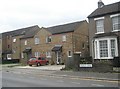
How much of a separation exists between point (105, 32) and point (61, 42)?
13674 millimetres

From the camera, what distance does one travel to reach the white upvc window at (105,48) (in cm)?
2844

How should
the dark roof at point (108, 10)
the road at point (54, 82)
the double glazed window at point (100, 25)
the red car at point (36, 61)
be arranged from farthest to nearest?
the red car at point (36, 61) → the double glazed window at point (100, 25) → the dark roof at point (108, 10) → the road at point (54, 82)

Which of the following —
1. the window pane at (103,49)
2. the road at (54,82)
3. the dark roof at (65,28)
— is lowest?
the road at (54,82)

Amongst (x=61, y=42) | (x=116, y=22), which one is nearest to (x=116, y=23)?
(x=116, y=22)

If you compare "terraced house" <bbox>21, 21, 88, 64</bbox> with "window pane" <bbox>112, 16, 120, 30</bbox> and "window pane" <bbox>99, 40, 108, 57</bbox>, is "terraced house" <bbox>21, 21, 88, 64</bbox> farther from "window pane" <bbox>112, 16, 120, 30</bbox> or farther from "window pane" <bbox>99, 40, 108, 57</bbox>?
"window pane" <bbox>112, 16, 120, 30</bbox>

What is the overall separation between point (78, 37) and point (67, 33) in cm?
232

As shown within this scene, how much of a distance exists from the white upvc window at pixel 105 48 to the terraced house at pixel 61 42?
33.8ft

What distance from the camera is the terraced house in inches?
1624

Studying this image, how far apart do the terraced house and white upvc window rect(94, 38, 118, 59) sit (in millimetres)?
10300

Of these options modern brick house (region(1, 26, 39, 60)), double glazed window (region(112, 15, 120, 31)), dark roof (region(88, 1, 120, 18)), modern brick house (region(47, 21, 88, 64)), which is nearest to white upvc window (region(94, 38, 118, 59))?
double glazed window (region(112, 15, 120, 31))

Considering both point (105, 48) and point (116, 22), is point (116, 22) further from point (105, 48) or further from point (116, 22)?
point (105, 48)

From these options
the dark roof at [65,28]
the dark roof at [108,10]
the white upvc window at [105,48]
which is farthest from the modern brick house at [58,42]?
the white upvc window at [105,48]

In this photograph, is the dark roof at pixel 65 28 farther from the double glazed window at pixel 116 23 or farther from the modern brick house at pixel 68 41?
the double glazed window at pixel 116 23

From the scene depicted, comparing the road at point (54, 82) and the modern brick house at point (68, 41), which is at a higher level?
the modern brick house at point (68, 41)
